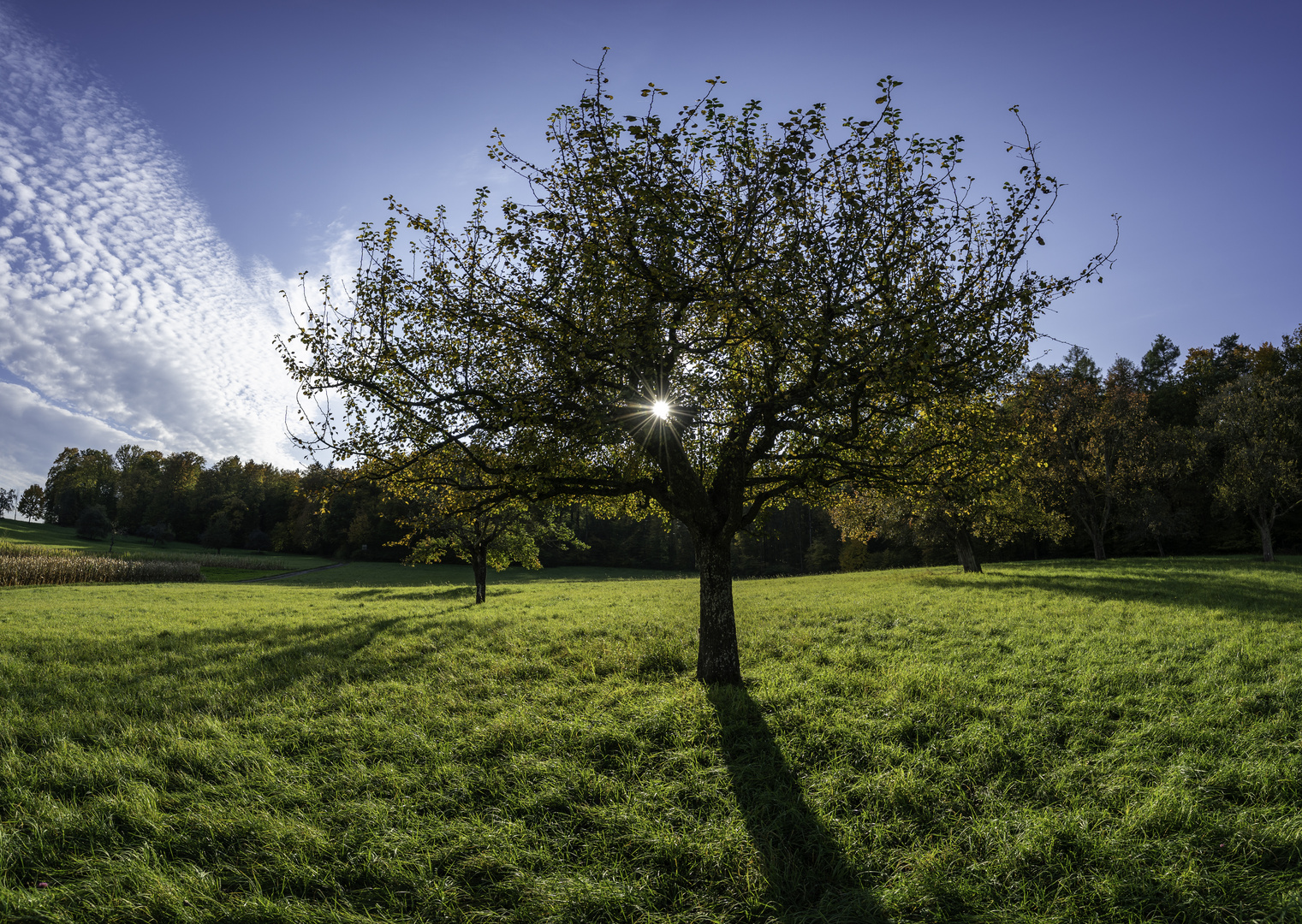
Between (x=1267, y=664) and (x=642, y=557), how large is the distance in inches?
3156

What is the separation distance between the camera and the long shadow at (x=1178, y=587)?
53.0 feet

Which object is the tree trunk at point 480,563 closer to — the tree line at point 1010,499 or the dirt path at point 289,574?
the tree line at point 1010,499

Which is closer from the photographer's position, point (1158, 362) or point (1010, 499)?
point (1010, 499)

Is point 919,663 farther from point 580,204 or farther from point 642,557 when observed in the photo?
point 642,557

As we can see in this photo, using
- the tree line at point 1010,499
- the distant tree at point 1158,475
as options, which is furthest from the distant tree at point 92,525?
the distant tree at point 1158,475

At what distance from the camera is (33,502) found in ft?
429

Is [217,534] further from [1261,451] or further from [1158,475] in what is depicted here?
[1261,451]

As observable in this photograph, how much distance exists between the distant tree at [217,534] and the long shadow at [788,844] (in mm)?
106701

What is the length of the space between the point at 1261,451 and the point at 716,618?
48894 mm

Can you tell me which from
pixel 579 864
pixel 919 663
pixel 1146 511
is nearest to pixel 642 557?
pixel 1146 511

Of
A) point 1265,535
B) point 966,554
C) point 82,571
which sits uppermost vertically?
point 1265,535

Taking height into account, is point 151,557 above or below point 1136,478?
below

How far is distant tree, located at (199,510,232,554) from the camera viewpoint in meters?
87.8

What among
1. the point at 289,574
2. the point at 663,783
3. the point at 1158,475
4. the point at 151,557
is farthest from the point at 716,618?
the point at 289,574
